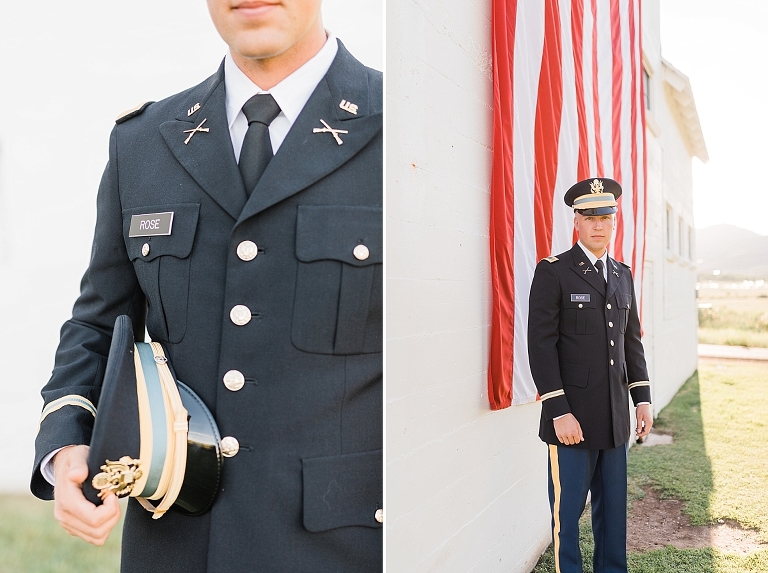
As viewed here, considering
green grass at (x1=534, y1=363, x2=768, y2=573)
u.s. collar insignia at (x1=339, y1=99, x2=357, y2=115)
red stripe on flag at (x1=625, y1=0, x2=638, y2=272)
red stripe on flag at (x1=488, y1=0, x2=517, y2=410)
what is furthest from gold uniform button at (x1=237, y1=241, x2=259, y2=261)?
red stripe on flag at (x1=625, y1=0, x2=638, y2=272)

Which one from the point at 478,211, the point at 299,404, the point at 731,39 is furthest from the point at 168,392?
the point at 731,39

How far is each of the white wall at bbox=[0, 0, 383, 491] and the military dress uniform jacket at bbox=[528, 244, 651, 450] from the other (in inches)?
47.0

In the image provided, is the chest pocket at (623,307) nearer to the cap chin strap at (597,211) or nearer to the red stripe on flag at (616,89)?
the cap chin strap at (597,211)

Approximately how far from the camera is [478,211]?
6.53 ft

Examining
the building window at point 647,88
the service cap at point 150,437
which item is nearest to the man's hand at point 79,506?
the service cap at point 150,437

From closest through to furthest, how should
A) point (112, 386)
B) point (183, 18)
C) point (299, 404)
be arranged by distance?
point (112, 386)
point (299, 404)
point (183, 18)

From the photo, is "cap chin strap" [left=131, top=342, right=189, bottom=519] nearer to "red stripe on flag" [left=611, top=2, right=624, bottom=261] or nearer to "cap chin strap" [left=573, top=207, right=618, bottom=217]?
"cap chin strap" [left=573, top=207, right=618, bottom=217]

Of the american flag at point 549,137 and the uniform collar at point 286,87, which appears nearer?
the uniform collar at point 286,87

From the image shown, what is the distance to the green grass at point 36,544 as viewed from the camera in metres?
0.99

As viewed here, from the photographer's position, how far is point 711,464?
2.41 metres

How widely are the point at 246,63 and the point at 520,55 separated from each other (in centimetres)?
134

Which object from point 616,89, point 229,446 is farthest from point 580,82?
point 229,446

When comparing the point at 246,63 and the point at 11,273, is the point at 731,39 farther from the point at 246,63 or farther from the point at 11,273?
the point at 11,273

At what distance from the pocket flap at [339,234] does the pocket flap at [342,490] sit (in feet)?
1.09
